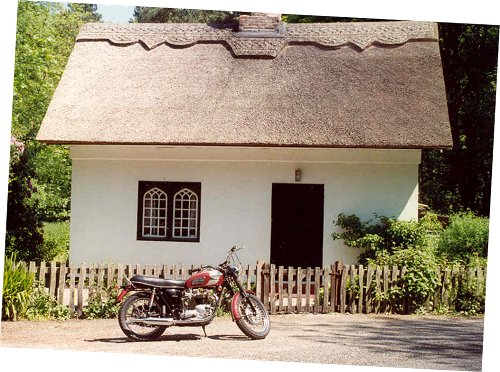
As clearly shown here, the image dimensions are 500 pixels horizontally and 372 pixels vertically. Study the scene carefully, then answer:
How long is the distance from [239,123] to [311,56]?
2.62 m

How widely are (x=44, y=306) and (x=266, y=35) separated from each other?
24.9ft

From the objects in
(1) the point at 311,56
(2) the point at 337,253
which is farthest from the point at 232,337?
(1) the point at 311,56

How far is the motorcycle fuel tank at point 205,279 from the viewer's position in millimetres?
8539

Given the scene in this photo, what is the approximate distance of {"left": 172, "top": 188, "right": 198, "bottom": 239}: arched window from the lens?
12.6 m

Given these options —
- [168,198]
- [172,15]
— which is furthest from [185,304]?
[172,15]

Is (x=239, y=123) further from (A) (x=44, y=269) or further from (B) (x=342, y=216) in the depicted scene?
(A) (x=44, y=269)

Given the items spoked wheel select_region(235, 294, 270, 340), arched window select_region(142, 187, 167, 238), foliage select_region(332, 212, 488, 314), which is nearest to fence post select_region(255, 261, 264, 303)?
foliage select_region(332, 212, 488, 314)

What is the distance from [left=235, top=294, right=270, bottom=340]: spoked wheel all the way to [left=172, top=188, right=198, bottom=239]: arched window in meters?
4.26

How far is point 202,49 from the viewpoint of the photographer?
13883mm

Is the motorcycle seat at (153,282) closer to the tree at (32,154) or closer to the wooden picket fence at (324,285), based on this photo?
the wooden picket fence at (324,285)

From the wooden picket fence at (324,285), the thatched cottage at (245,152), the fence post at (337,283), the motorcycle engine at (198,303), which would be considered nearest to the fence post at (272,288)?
the wooden picket fence at (324,285)

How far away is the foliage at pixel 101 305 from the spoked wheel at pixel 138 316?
1631 millimetres

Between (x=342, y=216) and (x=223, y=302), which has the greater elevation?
(x=342, y=216)

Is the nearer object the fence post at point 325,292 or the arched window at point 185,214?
the fence post at point 325,292
